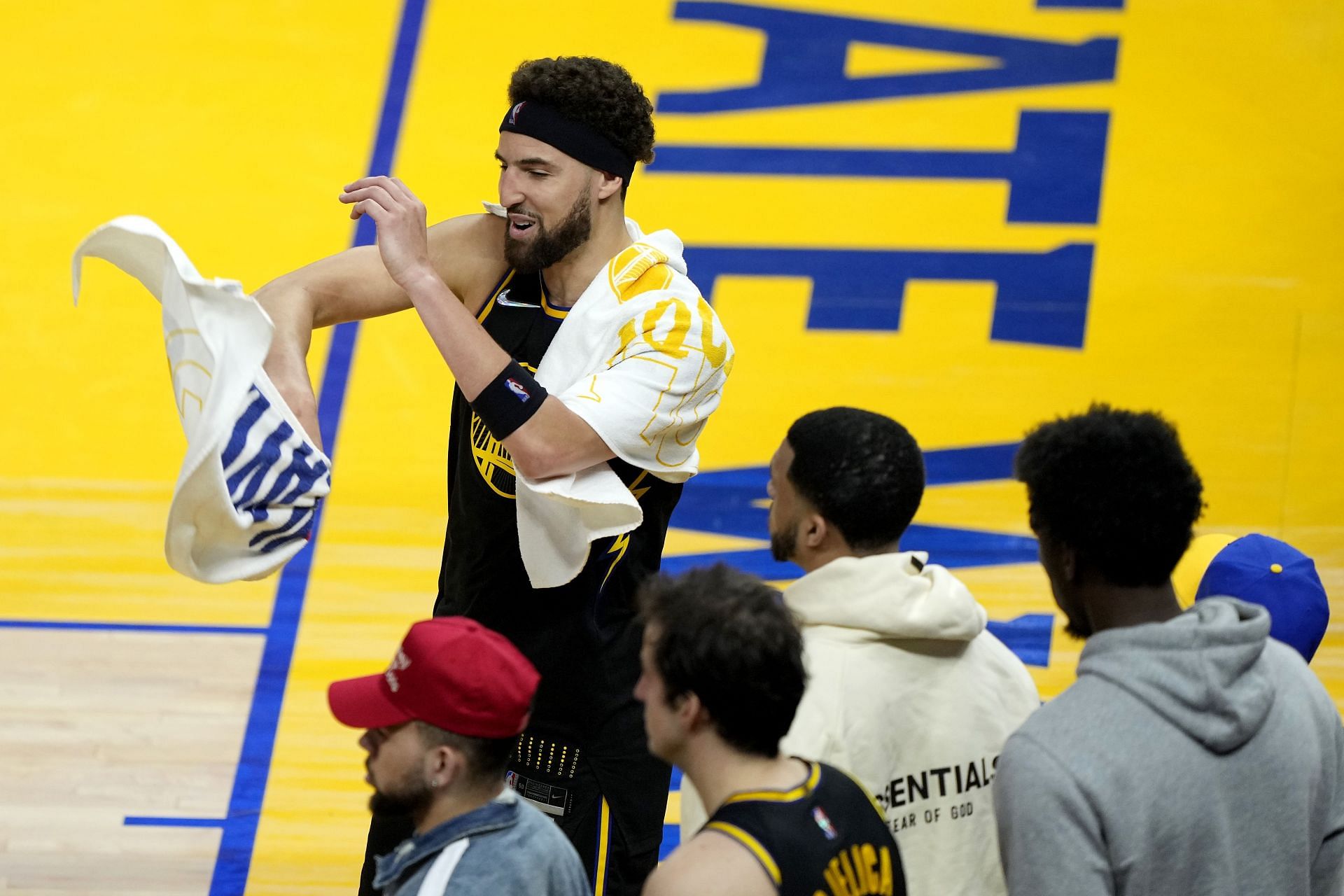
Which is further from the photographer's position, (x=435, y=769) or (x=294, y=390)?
(x=294, y=390)

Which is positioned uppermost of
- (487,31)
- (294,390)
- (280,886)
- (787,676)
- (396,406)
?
(487,31)

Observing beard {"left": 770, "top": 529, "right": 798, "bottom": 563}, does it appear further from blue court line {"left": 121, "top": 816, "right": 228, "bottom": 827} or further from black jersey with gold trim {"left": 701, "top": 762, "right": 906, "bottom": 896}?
blue court line {"left": 121, "top": 816, "right": 228, "bottom": 827}

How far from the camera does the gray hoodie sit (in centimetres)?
186

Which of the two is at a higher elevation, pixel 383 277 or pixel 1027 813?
pixel 383 277

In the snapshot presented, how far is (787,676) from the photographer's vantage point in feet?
6.51

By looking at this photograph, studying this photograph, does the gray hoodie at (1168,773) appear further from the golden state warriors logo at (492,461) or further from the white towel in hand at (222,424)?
the golden state warriors logo at (492,461)

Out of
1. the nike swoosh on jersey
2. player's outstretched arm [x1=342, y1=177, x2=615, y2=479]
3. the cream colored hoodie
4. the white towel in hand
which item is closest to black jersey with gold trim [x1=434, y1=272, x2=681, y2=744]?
the nike swoosh on jersey

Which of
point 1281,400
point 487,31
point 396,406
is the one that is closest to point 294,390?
point 396,406

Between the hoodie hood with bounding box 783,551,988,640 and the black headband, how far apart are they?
3.72ft

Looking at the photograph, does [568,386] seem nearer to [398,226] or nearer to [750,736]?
[398,226]

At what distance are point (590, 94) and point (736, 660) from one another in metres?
1.52

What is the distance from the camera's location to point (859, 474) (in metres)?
2.43

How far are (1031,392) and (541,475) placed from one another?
9.36 feet

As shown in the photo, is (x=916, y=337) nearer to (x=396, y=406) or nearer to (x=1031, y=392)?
(x=1031, y=392)
